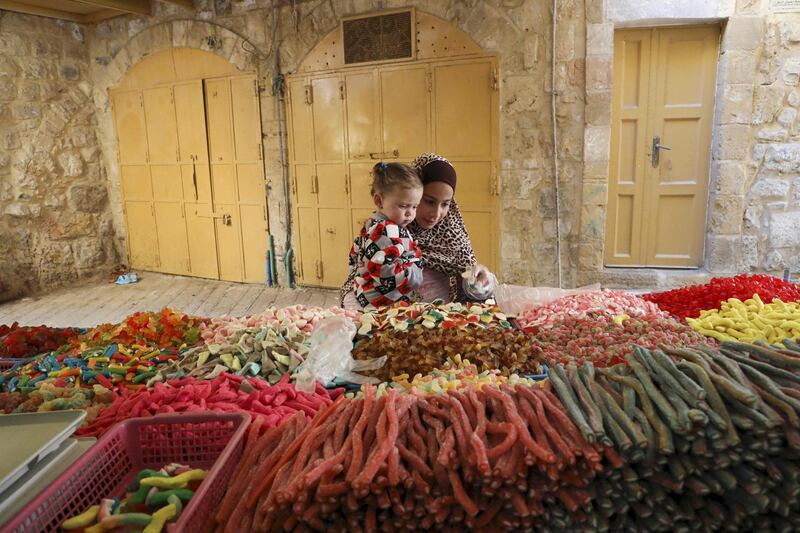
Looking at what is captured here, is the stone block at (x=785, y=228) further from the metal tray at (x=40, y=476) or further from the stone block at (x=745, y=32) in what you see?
the metal tray at (x=40, y=476)

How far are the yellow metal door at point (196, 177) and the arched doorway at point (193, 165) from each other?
0.01 meters

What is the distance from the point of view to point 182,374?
1.95 metres

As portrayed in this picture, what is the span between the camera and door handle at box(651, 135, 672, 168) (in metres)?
4.71

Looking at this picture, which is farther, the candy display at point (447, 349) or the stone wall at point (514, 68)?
the stone wall at point (514, 68)

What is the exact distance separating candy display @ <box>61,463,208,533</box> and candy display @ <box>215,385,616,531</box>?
11 centimetres

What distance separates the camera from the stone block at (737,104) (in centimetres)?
432

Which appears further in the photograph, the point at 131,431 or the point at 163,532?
the point at 131,431

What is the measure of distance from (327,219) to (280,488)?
16.3ft

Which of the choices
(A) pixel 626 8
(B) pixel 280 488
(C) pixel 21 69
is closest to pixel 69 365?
(B) pixel 280 488

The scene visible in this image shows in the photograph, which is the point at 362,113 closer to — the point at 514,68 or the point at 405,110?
the point at 405,110

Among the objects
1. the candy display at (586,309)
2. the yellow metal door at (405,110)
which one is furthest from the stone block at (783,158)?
the yellow metal door at (405,110)

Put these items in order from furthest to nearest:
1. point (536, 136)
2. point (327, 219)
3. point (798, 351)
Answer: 1. point (327, 219)
2. point (536, 136)
3. point (798, 351)

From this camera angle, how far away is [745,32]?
422 centimetres

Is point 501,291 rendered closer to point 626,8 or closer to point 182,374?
point 182,374
